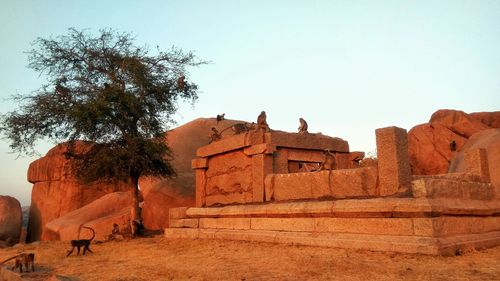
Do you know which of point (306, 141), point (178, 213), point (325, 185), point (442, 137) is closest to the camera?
point (325, 185)

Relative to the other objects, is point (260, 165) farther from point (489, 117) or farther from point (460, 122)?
point (489, 117)

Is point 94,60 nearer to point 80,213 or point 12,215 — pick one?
point 80,213

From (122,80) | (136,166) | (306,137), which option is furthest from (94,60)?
(306,137)

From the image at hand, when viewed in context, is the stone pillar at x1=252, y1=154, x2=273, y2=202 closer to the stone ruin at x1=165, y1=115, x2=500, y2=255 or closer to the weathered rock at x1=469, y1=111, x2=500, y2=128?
the stone ruin at x1=165, y1=115, x2=500, y2=255

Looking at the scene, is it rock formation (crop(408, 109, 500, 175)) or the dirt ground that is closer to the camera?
the dirt ground

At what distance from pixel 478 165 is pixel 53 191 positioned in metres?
21.5

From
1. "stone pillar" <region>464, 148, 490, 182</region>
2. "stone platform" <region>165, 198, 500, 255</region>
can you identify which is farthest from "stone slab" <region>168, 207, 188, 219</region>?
"stone pillar" <region>464, 148, 490, 182</region>

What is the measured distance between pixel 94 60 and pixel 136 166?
13.8 ft

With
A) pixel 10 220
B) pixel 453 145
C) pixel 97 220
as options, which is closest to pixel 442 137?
pixel 453 145

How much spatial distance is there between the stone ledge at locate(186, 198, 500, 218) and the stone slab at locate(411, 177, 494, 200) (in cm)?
13

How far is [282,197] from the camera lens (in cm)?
984

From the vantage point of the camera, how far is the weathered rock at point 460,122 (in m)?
22.6

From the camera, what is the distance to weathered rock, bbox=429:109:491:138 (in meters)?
22.6

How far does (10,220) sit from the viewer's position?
18.7 m
